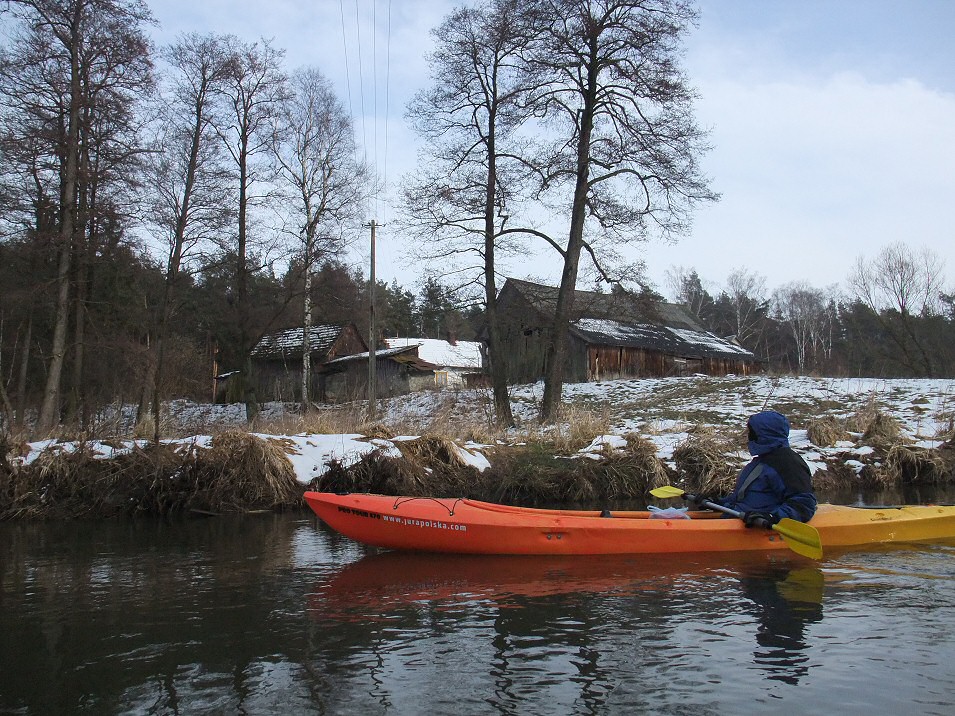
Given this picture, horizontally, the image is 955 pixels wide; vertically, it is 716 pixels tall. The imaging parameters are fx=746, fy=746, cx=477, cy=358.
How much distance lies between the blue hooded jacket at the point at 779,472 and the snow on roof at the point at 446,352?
110ft

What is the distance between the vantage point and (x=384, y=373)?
33.7m

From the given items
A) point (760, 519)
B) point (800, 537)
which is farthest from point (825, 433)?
point (800, 537)

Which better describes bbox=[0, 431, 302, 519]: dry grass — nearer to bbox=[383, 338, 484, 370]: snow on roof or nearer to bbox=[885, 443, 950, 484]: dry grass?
bbox=[885, 443, 950, 484]: dry grass

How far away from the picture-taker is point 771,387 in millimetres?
19547

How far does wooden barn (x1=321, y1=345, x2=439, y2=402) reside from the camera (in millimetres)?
32400

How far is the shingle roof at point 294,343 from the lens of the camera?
34094 mm

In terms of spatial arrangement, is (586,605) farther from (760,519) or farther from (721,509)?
(721,509)

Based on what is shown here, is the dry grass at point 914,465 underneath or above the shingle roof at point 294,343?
underneath

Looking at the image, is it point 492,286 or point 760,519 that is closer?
point 760,519

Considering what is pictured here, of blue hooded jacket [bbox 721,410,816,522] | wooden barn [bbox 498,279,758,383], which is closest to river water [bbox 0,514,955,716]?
blue hooded jacket [bbox 721,410,816,522]

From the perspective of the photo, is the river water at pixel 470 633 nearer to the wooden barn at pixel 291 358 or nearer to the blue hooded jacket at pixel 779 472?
the blue hooded jacket at pixel 779 472

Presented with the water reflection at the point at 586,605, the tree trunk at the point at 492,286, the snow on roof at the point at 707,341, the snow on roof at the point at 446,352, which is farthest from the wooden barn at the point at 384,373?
the water reflection at the point at 586,605

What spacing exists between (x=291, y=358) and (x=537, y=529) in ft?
93.0

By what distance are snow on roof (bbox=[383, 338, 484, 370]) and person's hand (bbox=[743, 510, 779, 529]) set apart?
33764mm
